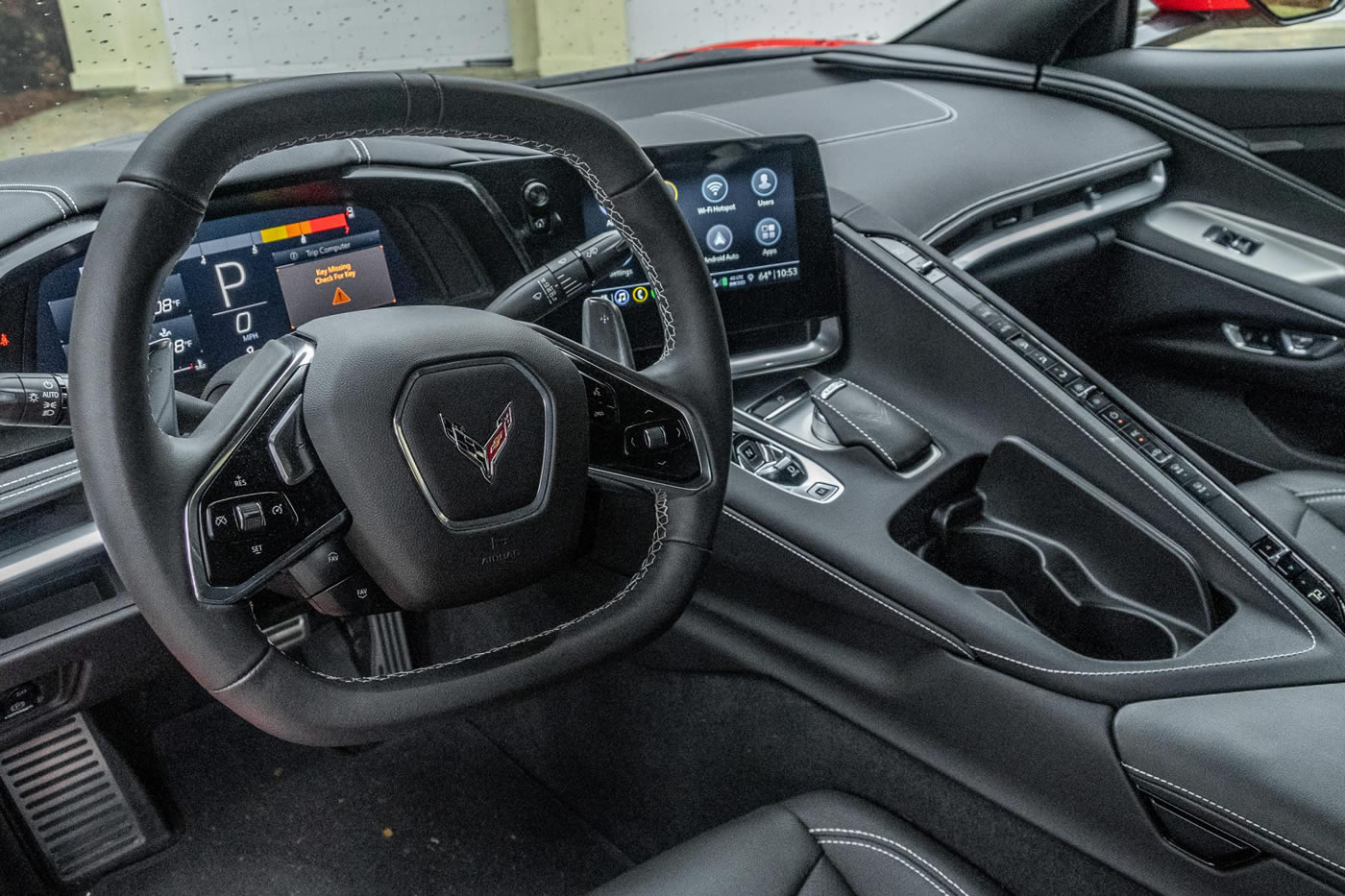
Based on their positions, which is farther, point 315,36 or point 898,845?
point 315,36

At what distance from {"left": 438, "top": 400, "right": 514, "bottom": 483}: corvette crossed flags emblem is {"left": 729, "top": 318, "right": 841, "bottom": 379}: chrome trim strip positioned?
25.0 inches

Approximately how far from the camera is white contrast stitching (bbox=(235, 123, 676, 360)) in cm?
84

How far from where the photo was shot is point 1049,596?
1348 millimetres

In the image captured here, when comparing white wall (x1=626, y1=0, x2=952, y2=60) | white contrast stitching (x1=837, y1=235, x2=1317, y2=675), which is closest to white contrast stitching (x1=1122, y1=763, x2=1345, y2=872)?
white contrast stitching (x1=837, y1=235, x2=1317, y2=675)

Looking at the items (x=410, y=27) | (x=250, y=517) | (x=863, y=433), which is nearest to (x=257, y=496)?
(x=250, y=517)

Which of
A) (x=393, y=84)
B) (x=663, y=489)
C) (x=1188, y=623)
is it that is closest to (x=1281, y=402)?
(x=1188, y=623)

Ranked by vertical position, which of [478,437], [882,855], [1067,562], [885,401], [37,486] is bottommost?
[882,855]

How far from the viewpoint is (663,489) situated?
1042 mm

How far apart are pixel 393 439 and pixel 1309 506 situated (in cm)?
141

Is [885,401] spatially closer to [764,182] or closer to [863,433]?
[863,433]

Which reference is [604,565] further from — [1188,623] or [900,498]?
[1188,623]

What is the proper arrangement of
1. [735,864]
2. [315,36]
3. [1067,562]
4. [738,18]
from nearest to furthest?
[735,864] < [1067,562] < [315,36] < [738,18]

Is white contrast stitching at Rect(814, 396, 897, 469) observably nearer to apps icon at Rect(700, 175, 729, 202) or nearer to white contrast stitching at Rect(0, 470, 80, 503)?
apps icon at Rect(700, 175, 729, 202)

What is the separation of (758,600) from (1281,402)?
1237mm
